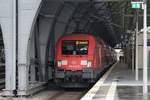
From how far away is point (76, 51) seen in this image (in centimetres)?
2883

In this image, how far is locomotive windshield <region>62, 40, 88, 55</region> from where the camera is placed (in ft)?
94.4

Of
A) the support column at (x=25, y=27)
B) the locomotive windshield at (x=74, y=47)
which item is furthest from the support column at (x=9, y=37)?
the locomotive windshield at (x=74, y=47)

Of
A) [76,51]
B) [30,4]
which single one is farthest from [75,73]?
[30,4]

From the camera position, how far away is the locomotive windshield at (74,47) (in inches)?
1133

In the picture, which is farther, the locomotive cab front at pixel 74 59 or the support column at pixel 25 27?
the locomotive cab front at pixel 74 59

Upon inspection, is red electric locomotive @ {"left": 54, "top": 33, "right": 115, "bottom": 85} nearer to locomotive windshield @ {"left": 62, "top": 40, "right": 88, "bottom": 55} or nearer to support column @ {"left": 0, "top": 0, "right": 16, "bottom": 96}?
locomotive windshield @ {"left": 62, "top": 40, "right": 88, "bottom": 55}

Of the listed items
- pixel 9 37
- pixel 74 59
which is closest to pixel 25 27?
pixel 9 37

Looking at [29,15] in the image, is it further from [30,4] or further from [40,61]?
[40,61]

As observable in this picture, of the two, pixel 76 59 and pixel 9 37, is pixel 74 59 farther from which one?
pixel 9 37

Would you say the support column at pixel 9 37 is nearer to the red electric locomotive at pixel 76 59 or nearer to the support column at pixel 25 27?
the support column at pixel 25 27

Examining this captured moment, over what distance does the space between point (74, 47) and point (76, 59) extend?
0.84 metres

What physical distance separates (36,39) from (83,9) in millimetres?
7371

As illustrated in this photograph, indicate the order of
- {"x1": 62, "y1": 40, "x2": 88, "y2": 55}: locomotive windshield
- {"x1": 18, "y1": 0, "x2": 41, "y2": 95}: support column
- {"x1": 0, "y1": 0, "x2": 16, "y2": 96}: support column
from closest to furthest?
{"x1": 0, "y1": 0, "x2": 16, "y2": 96}: support column < {"x1": 18, "y1": 0, "x2": 41, "y2": 95}: support column < {"x1": 62, "y1": 40, "x2": 88, "y2": 55}: locomotive windshield

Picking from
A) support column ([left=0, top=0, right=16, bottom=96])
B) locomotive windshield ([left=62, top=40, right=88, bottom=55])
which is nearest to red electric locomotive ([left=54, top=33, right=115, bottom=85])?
locomotive windshield ([left=62, top=40, right=88, bottom=55])
